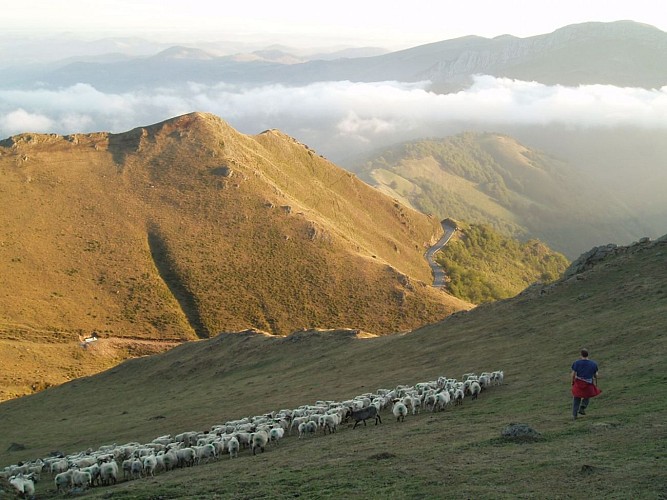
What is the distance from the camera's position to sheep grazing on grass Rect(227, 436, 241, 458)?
28562 mm

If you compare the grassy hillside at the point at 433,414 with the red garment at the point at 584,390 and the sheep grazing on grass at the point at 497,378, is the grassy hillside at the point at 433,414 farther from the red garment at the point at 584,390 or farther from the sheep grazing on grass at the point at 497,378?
the red garment at the point at 584,390

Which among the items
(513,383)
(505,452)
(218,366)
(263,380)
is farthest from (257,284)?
(505,452)

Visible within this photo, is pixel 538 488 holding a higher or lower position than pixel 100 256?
higher

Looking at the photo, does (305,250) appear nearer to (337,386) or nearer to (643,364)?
(337,386)

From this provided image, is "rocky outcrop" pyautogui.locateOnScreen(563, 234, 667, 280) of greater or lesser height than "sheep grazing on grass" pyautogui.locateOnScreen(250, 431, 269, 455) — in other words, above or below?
above

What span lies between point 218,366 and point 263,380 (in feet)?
46.2

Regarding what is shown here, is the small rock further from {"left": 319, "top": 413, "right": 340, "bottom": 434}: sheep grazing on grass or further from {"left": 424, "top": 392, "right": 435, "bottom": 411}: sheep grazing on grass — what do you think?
{"left": 319, "top": 413, "right": 340, "bottom": 434}: sheep grazing on grass

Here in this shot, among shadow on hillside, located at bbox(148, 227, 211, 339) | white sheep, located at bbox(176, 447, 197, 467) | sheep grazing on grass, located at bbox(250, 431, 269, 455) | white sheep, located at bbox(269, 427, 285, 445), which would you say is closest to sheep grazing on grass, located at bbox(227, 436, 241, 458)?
sheep grazing on grass, located at bbox(250, 431, 269, 455)

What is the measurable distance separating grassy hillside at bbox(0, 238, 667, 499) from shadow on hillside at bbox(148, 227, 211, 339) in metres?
32.7

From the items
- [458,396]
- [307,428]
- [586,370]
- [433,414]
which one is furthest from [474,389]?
[586,370]

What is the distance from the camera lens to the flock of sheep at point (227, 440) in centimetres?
2670

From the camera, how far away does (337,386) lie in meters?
45.4

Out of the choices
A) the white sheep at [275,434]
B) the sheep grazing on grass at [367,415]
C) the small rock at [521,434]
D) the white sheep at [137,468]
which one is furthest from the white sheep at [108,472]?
the small rock at [521,434]

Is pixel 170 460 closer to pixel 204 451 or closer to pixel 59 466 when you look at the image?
pixel 204 451
